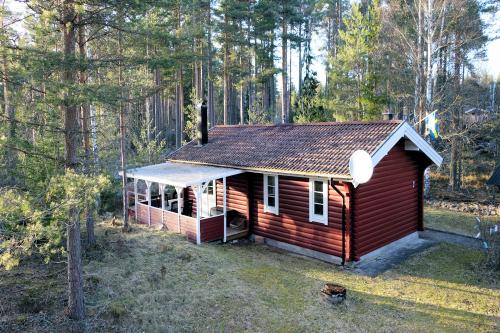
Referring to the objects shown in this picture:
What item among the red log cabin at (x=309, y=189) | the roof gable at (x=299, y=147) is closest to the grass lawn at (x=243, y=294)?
the red log cabin at (x=309, y=189)

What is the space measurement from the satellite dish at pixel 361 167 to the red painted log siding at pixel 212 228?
5.43m

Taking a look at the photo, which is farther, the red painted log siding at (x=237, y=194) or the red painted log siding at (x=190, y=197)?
the red painted log siding at (x=190, y=197)

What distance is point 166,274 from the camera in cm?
962

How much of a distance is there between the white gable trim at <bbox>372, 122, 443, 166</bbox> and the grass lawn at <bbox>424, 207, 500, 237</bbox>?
146 inches

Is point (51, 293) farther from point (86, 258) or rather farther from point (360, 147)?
point (360, 147)

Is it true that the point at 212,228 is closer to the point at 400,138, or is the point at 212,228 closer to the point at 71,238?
the point at 71,238

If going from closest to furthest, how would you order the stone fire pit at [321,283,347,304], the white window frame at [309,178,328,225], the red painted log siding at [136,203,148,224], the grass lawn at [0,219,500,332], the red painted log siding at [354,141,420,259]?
1. the grass lawn at [0,219,500,332]
2. the stone fire pit at [321,283,347,304]
3. the red painted log siding at [354,141,420,259]
4. the white window frame at [309,178,328,225]
5. the red painted log siding at [136,203,148,224]

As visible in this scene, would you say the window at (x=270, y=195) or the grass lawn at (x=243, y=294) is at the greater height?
the window at (x=270, y=195)

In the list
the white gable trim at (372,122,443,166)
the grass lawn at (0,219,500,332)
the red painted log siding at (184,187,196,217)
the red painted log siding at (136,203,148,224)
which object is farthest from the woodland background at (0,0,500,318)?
the white gable trim at (372,122,443,166)

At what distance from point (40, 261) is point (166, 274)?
10.4ft

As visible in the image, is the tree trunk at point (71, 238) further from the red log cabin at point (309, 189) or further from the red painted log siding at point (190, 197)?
the red painted log siding at point (190, 197)

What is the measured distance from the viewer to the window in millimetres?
13227

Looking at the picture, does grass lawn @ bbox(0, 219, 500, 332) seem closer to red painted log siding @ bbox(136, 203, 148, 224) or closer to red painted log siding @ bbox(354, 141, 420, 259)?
red painted log siding @ bbox(354, 141, 420, 259)

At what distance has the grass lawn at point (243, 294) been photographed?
7426mm
